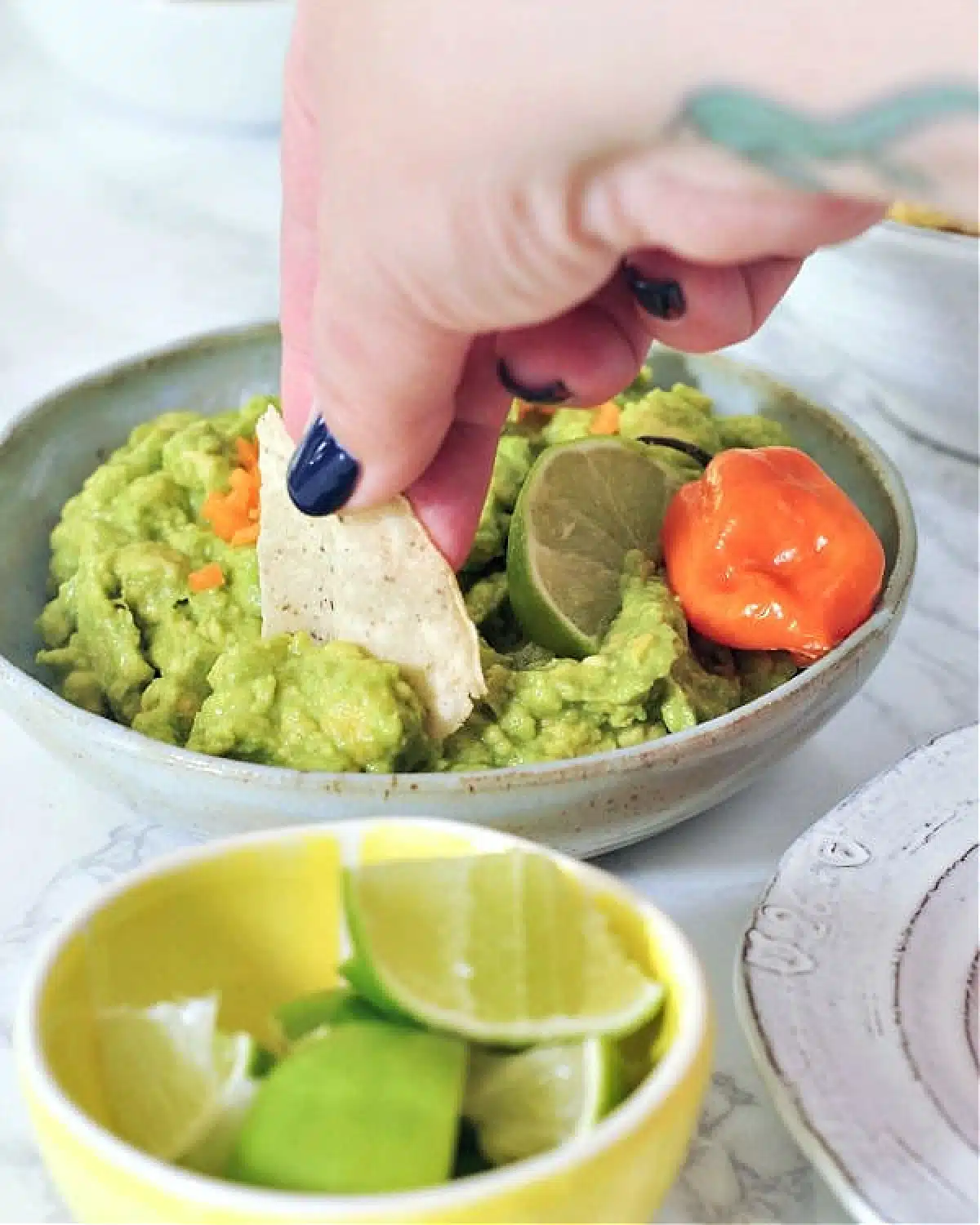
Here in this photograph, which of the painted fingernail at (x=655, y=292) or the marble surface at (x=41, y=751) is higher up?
the painted fingernail at (x=655, y=292)

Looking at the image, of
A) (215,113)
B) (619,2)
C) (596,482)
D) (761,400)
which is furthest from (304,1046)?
(215,113)

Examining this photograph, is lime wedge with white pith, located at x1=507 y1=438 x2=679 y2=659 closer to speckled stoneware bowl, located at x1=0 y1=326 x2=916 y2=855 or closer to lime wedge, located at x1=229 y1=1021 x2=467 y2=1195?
speckled stoneware bowl, located at x1=0 y1=326 x2=916 y2=855

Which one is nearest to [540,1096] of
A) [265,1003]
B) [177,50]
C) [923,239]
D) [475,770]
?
[265,1003]

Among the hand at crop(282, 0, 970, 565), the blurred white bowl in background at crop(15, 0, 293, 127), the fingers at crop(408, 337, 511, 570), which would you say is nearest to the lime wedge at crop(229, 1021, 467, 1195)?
the hand at crop(282, 0, 970, 565)

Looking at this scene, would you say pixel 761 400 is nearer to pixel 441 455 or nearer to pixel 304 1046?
pixel 441 455

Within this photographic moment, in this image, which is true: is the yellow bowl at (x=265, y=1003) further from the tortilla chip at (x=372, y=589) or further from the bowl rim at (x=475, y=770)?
the tortilla chip at (x=372, y=589)

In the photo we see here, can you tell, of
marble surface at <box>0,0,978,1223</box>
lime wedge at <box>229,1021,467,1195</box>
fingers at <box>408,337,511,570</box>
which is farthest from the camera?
fingers at <box>408,337,511,570</box>

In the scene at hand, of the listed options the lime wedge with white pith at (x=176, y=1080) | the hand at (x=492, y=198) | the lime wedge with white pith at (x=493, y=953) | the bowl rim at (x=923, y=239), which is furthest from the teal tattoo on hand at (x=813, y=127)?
the bowl rim at (x=923, y=239)
